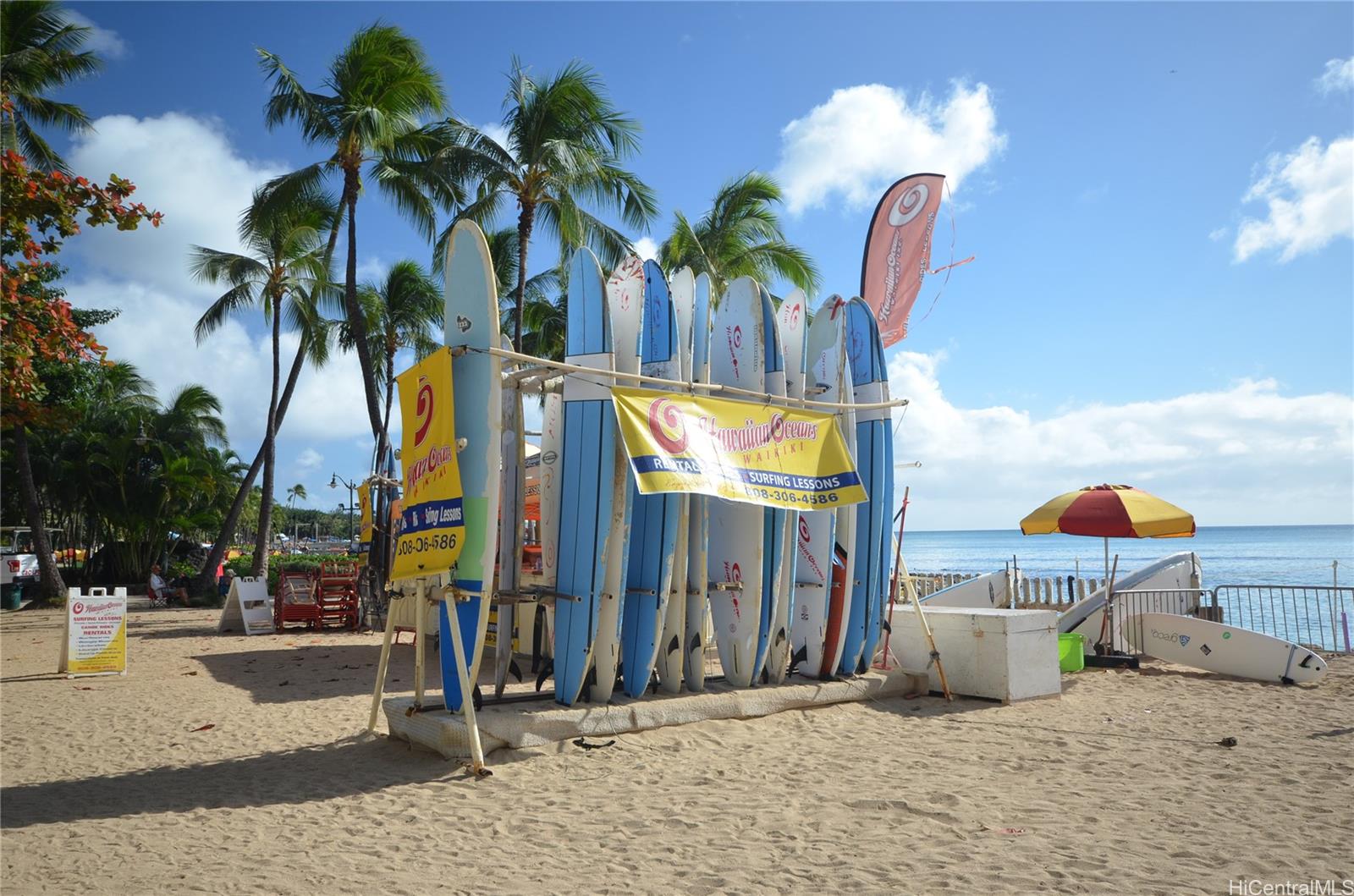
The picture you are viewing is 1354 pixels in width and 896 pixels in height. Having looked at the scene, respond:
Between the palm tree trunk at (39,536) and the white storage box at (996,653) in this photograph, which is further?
the palm tree trunk at (39,536)

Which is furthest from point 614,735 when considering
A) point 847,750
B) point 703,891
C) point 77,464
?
point 77,464

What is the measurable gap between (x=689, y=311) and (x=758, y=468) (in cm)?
158

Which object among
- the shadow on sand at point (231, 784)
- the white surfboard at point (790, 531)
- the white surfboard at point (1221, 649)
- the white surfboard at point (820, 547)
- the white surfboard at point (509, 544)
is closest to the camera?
the shadow on sand at point (231, 784)

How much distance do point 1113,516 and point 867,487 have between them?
3246mm

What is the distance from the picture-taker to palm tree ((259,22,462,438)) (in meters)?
16.2

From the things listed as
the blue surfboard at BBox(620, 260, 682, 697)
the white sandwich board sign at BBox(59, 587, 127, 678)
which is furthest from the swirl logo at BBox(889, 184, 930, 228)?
the white sandwich board sign at BBox(59, 587, 127, 678)

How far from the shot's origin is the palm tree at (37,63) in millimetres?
16859

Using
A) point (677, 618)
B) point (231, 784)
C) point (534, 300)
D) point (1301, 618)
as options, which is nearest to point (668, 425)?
point (677, 618)

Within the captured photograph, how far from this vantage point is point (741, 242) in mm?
20391

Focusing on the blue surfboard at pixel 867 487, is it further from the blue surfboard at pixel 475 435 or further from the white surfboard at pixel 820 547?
the blue surfboard at pixel 475 435

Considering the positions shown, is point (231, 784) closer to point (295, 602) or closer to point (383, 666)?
point (383, 666)

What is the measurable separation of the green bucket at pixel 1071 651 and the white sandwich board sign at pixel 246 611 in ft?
39.7

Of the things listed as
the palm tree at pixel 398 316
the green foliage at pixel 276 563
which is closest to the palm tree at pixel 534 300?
the palm tree at pixel 398 316

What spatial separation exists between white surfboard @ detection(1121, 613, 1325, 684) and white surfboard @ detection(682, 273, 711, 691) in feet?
19.5
